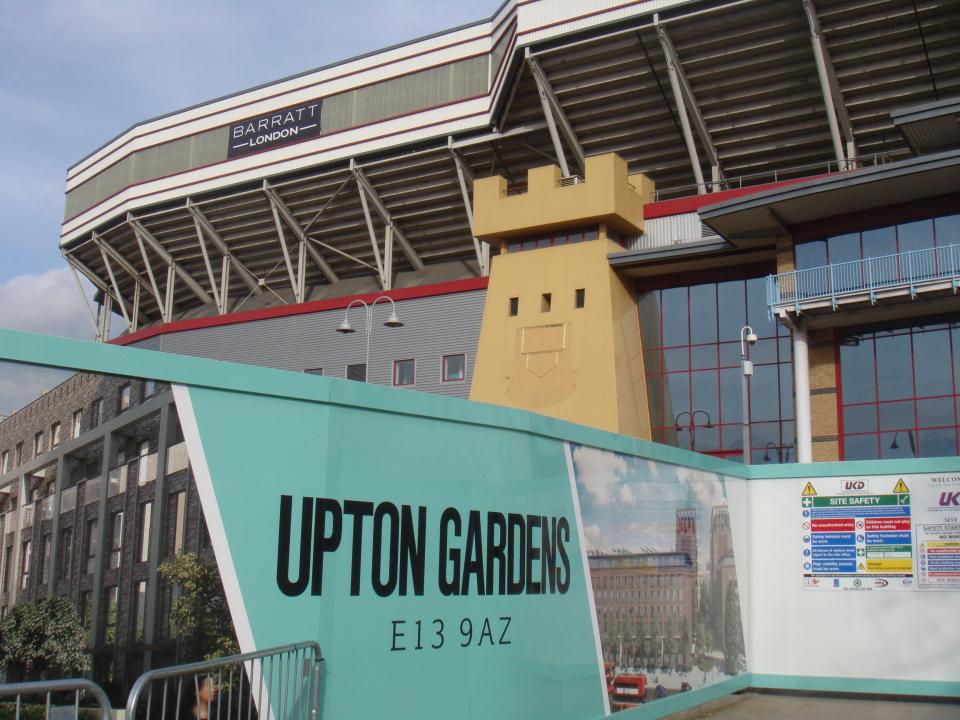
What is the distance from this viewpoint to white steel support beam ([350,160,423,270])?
37.2 meters

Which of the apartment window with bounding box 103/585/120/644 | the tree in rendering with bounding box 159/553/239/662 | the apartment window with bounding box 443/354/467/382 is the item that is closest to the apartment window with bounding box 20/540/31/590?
the apartment window with bounding box 103/585/120/644

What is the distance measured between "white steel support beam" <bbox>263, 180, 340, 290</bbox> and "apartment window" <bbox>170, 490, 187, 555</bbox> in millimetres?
34281

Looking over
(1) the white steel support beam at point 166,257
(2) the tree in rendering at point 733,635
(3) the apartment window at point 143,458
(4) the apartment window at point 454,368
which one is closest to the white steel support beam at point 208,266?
(1) the white steel support beam at point 166,257

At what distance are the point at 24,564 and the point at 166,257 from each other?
4107cm

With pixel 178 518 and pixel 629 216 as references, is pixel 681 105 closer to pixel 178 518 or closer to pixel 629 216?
pixel 629 216

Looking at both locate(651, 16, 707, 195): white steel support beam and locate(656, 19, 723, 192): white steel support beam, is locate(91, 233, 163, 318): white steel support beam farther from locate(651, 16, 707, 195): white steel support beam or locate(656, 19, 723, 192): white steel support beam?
locate(656, 19, 723, 192): white steel support beam

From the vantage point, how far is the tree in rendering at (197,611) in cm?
640

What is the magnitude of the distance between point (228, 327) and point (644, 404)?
747 inches

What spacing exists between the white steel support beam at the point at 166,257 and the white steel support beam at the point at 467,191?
52.8ft

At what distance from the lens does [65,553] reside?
6.26m

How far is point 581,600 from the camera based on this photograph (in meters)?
9.84

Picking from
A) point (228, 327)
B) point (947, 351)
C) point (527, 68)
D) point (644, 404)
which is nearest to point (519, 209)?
point (527, 68)

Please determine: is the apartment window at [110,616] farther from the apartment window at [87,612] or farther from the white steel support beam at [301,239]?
the white steel support beam at [301,239]

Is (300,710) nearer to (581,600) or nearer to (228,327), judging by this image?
(581,600)
